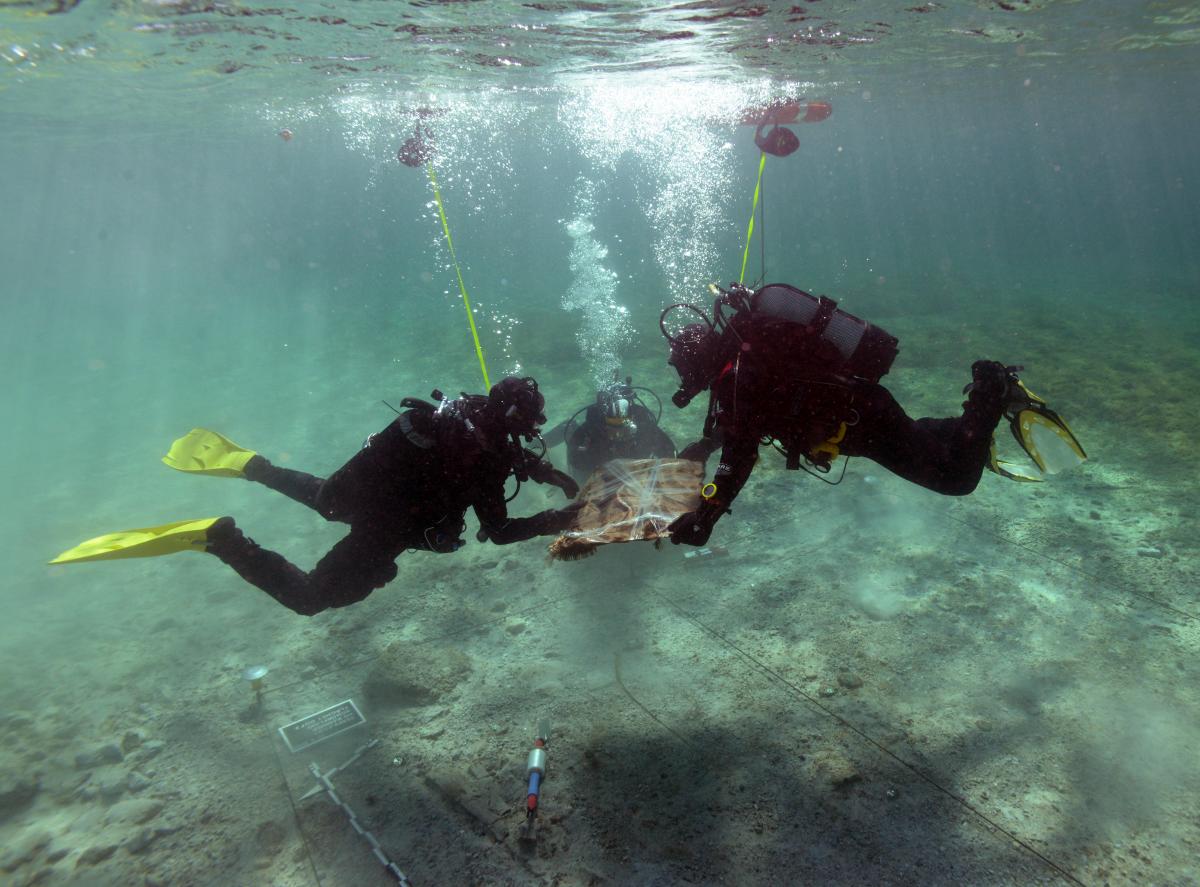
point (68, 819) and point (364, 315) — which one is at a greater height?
point (68, 819)

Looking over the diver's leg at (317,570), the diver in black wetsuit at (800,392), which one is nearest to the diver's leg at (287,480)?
the diver's leg at (317,570)

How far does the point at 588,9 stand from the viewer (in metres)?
10.9

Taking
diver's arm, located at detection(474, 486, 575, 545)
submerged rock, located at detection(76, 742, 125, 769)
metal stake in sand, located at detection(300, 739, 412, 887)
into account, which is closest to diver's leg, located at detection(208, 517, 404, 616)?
diver's arm, located at detection(474, 486, 575, 545)

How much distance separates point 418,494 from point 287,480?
185 centimetres

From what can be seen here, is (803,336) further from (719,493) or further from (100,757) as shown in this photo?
(100,757)

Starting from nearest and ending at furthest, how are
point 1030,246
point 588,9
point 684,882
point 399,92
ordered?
point 684,882 → point 588,9 → point 399,92 → point 1030,246

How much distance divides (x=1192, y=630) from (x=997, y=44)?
63.5 feet

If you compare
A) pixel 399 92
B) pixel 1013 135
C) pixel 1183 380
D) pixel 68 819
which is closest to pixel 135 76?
pixel 399 92

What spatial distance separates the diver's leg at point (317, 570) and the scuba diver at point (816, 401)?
8.09ft

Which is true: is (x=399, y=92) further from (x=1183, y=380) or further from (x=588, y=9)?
(x=1183, y=380)

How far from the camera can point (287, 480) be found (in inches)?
211

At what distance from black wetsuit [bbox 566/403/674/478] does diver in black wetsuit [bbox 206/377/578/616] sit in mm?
2116

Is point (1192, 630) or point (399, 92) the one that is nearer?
point (1192, 630)

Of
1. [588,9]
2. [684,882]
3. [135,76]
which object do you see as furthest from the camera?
[135,76]
